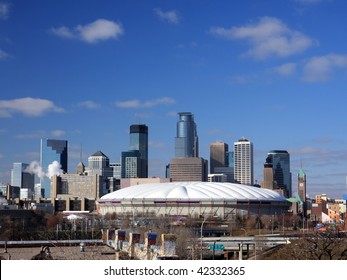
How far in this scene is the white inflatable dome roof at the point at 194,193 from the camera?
83.8m

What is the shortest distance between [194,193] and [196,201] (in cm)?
294

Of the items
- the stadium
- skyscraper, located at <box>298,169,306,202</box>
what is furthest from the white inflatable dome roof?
skyscraper, located at <box>298,169,306,202</box>

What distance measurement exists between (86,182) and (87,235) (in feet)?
315

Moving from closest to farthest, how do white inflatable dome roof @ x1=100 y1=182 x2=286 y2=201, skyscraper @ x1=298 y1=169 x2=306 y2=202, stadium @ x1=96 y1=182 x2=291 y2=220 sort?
stadium @ x1=96 y1=182 x2=291 y2=220 < white inflatable dome roof @ x1=100 y1=182 x2=286 y2=201 < skyscraper @ x1=298 y1=169 x2=306 y2=202

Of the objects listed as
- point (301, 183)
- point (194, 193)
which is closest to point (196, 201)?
point (194, 193)

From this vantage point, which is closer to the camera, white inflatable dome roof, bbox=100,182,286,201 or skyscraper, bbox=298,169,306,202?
white inflatable dome roof, bbox=100,182,286,201

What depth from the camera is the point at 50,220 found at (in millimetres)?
70688

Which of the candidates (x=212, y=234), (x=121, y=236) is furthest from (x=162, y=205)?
(x=121, y=236)

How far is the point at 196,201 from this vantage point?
270 ft

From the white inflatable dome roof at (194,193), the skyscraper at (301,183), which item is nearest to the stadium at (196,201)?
the white inflatable dome roof at (194,193)

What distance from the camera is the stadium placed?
81.8 meters

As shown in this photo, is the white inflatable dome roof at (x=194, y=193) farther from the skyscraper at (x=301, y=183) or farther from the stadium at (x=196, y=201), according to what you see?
the skyscraper at (x=301, y=183)

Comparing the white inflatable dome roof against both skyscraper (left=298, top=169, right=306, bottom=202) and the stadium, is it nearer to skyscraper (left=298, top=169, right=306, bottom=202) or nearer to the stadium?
the stadium
